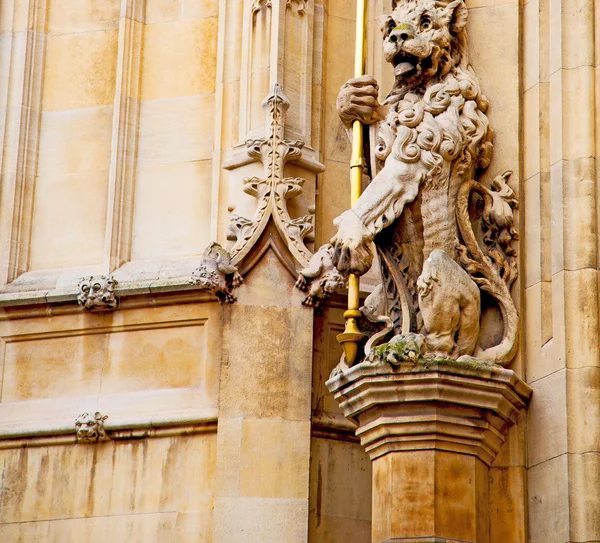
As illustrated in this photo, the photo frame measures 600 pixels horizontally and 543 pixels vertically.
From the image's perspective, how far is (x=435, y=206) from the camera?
8.77 metres

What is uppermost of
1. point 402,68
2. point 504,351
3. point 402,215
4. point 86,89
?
point 86,89

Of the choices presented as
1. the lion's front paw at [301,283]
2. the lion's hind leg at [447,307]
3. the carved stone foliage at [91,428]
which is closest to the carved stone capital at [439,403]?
the lion's hind leg at [447,307]

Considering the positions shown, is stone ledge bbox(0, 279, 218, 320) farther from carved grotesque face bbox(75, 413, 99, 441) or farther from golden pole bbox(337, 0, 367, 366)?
golden pole bbox(337, 0, 367, 366)

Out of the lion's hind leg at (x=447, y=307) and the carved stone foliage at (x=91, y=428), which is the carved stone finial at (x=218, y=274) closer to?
the carved stone foliage at (x=91, y=428)

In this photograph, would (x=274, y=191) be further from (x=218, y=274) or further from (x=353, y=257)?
(x=353, y=257)

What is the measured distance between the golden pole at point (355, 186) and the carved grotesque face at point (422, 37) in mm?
246

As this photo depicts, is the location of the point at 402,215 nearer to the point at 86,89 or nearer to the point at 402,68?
the point at 402,68

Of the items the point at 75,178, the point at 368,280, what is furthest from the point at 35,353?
the point at 368,280

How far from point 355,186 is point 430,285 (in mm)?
794

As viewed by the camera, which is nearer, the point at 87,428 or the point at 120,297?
the point at 87,428

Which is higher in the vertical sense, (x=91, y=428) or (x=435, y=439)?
(x=91, y=428)

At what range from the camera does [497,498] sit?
852 centimetres

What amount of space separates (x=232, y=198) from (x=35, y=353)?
1500 millimetres

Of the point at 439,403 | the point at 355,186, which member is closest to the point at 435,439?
the point at 439,403
